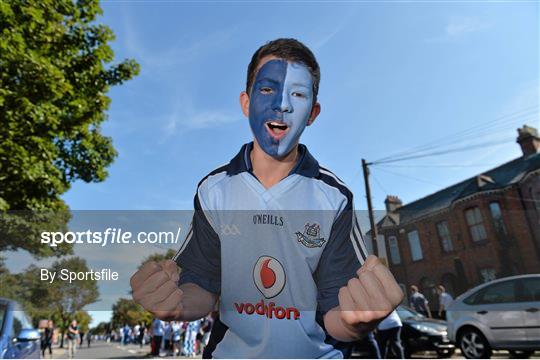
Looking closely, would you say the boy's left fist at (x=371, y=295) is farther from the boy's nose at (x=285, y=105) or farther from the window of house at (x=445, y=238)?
the window of house at (x=445, y=238)

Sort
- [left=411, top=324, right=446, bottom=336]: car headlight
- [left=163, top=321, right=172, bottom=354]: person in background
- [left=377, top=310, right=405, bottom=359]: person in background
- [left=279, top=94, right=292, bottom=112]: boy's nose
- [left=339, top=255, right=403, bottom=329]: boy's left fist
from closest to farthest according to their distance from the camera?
[left=339, top=255, right=403, bottom=329]: boy's left fist → [left=279, top=94, right=292, bottom=112]: boy's nose → [left=377, top=310, right=405, bottom=359]: person in background → [left=411, top=324, right=446, bottom=336]: car headlight → [left=163, top=321, right=172, bottom=354]: person in background

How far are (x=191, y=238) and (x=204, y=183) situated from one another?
230 mm

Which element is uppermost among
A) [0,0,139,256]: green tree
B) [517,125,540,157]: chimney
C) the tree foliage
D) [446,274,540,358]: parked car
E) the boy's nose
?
[0,0,139,256]: green tree

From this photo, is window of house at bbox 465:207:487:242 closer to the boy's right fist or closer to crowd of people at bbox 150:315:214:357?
the boy's right fist

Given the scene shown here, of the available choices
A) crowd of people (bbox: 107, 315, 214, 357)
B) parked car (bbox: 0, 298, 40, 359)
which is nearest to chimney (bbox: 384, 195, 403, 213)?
parked car (bbox: 0, 298, 40, 359)

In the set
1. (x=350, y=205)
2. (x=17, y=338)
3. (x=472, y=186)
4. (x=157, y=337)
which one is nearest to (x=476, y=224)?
(x=472, y=186)

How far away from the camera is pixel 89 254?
147 centimetres

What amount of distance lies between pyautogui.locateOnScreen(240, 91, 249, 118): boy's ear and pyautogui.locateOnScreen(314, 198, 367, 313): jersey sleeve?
59 centimetres

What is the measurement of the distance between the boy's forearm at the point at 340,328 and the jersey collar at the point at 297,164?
531 mm

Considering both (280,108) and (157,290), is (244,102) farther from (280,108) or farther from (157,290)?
(157,290)

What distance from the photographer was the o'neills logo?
1242mm

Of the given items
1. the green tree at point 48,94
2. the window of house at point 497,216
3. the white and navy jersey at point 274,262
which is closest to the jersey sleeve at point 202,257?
the white and navy jersey at point 274,262

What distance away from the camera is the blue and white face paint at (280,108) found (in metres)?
1.38

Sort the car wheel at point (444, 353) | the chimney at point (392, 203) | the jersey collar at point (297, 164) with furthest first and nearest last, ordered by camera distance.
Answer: the car wheel at point (444, 353)
the chimney at point (392, 203)
the jersey collar at point (297, 164)
